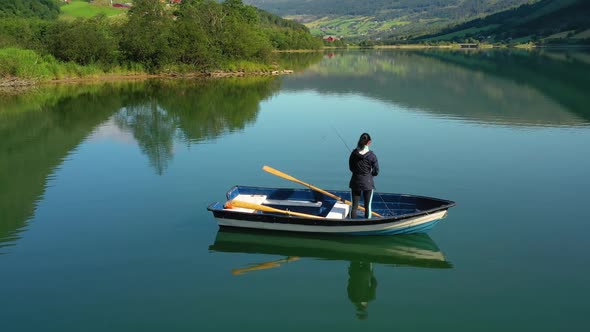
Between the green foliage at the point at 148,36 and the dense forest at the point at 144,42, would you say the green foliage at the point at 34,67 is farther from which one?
the green foliage at the point at 148,36

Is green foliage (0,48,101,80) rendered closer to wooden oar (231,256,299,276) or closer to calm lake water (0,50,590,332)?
calm lake water (0,50,590,332)

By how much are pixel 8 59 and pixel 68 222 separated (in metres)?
45.8

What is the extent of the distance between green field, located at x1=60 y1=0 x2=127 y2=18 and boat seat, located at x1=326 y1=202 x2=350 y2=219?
13239cm

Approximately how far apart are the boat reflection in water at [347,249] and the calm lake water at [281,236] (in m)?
0.06

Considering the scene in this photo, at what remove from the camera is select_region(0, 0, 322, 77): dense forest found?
62.7 metres

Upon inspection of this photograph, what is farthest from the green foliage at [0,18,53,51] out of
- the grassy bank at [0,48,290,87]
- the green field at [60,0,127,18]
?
the green field at [60,0,127,18]

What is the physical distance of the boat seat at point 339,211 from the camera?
13641 mm

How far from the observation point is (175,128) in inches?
1216

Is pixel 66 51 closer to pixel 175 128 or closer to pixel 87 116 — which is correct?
pixel 87 116

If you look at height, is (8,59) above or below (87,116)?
above

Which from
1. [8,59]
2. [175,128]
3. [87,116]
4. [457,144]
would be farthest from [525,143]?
[8,59]

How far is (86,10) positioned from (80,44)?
3299 inches

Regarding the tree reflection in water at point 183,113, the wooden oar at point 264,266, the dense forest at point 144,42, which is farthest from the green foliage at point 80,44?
the wooden oar at point 264,266

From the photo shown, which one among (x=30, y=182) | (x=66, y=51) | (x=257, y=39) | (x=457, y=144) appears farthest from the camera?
(x=257, y=39)
